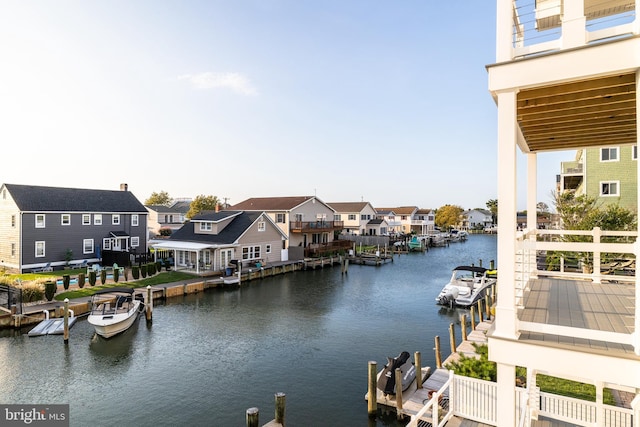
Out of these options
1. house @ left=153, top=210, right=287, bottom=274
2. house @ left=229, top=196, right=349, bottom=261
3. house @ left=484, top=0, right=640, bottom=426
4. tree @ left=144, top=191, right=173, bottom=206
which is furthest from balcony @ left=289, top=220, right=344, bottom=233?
tree @ left=144, top=191, right=173, bottom=206

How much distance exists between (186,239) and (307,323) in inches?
850

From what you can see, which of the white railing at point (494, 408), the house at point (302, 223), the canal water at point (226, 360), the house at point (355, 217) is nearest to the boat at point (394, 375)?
the canal water at point (226, 360)

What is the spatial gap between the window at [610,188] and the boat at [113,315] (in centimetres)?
3736

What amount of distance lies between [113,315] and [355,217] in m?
52.0

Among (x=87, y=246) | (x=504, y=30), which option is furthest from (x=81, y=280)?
(x=504, y=30)

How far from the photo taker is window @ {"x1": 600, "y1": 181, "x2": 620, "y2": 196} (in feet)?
97.5

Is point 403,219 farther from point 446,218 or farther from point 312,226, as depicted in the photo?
point 312,226

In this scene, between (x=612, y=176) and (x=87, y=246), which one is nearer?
(x=612, y=176)

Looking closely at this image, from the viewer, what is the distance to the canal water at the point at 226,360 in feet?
40.0

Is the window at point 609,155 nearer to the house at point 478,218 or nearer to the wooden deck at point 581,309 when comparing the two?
the wooden deck at point 581,309

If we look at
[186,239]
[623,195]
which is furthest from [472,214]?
[186,239]

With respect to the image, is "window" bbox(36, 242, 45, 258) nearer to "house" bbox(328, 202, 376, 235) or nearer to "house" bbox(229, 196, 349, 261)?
"house" bbox(229, 196, 349, 261)

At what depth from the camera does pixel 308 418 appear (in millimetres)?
11680

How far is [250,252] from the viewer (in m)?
38.8
